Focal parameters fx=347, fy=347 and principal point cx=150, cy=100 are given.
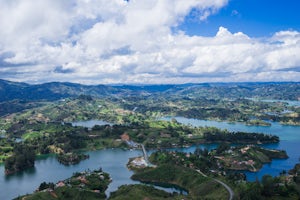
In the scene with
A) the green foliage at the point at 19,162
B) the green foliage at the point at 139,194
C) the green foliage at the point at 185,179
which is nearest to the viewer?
the green foliage at the point at 139,194

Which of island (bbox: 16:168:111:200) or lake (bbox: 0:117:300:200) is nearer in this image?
island (bbox: 16:168:111:200)

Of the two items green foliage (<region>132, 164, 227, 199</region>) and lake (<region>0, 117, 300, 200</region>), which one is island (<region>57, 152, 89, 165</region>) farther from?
green foliage (<region>132, 164, 227, 199</region>)

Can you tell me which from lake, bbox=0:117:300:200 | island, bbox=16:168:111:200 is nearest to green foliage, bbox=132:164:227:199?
lake, bbox=0:117:300:200

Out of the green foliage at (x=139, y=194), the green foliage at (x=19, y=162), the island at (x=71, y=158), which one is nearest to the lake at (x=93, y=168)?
the island at (x=71, y=158)

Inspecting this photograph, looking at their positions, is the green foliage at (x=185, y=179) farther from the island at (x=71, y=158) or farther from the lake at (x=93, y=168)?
the island at (x=71, y=158)

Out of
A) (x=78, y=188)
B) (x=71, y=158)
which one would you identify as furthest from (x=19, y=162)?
(x=78, y=188)

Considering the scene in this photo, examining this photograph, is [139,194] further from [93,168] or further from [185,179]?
[93,168]

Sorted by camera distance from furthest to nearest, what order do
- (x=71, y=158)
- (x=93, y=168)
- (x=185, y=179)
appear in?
(x=71, y=158)
(x=93, y=168)
(x=185, y=179)

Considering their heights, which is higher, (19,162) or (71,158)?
(19,162)

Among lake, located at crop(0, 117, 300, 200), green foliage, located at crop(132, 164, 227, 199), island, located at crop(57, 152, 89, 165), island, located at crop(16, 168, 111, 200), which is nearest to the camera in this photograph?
island, located at crop(16, 168, 111, 200)

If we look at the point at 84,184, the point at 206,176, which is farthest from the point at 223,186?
the point at 84,184

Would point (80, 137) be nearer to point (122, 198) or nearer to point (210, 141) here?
point (210, 141)

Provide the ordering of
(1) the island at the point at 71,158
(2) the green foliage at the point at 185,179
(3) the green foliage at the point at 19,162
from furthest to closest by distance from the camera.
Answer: (1) the island at the point at 71,158
(3) the green foliage at the point at 19,162
(2) the green foliage at the point at 185,179
